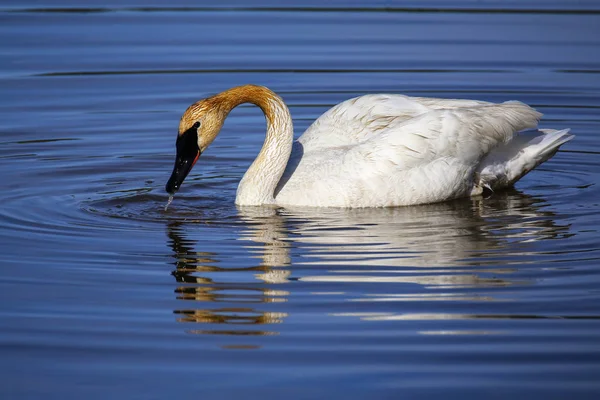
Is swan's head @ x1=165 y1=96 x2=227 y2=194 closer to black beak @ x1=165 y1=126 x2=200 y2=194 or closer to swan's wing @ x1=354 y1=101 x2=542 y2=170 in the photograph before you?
black beak @ x1=165 y1=126 x2=200 y2=194

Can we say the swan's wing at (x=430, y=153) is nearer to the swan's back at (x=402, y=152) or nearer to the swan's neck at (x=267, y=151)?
the swan's back at (x=402, y=152)

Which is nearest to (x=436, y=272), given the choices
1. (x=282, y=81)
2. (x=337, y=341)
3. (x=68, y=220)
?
(x=337, y=341)

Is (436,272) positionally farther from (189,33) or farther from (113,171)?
(189,33)

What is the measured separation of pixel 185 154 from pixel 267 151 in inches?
34.8

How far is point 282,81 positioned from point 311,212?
21.4 ft

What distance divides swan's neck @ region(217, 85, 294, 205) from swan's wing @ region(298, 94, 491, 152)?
1.61 ft

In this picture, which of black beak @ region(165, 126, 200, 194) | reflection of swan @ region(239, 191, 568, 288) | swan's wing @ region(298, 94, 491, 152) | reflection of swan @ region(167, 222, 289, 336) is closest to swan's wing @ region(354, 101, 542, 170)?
swan's wing @ region(298, 94, 491, 152)

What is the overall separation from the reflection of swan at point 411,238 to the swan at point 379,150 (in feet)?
0.62

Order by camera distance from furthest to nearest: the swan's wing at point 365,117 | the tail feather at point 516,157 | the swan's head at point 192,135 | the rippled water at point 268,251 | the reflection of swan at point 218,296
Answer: the tail feather at point 516,157 → the swan's wing at point 365,117 → the swan's head at point 192,135 → the reflection of swan at point 218,296 → the rippled water at point 268,251

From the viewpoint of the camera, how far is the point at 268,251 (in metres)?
9.88

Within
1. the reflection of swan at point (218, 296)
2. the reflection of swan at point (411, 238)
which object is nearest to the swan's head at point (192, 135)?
the reflection of swan at point (411, 238)

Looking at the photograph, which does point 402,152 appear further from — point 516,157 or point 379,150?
point 516,157

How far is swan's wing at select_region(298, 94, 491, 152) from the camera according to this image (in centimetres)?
1205

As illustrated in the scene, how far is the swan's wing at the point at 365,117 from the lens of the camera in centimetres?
1205
